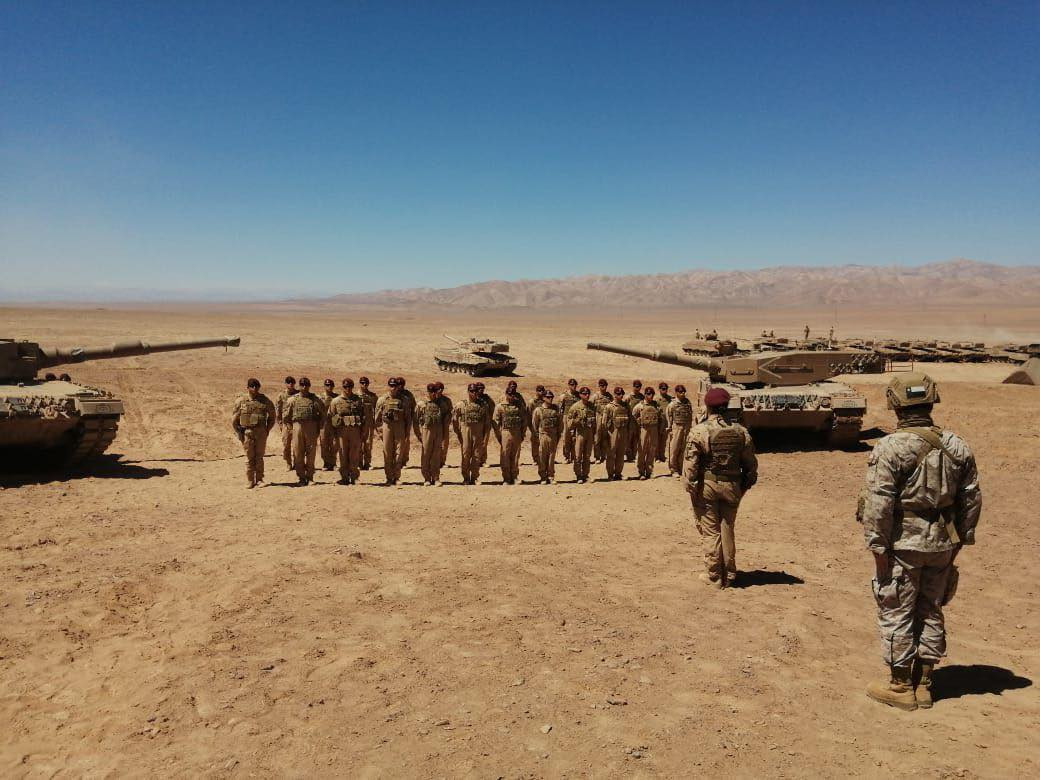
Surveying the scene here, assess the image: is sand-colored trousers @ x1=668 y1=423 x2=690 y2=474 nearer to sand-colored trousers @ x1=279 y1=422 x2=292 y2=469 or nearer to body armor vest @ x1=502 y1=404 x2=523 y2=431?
body armor vest @ x1=502 y1=404 x2=523 y2=431

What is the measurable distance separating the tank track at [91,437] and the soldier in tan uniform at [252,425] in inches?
83.6

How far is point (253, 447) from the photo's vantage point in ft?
38.7

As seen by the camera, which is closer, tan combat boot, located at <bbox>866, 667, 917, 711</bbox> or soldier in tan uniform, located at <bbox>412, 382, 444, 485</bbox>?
tan combat boot, located at <bbox>866, 667, 917, 711</bbox>

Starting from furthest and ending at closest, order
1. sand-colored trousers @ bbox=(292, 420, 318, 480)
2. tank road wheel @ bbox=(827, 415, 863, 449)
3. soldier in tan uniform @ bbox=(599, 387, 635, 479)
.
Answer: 1. tank road wheel @ bbox=(827, 415, 863, 449)
2. soldier in tan uniform @ bbox=(599, 387, 635, 479)
3. sand-colored trousers @ bbox=(292, 420, 318, 480)

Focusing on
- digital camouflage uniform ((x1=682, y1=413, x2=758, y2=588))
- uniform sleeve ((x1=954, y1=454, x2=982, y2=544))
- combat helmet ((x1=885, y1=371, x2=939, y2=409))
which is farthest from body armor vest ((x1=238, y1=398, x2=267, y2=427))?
uniform sleeve ((x1=954, y1=454, x2=982, y2=544))

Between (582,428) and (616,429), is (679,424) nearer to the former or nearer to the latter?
(616,429)

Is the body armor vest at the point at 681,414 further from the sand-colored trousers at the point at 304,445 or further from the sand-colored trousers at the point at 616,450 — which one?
the sand-colored trousers at the point at 304,445

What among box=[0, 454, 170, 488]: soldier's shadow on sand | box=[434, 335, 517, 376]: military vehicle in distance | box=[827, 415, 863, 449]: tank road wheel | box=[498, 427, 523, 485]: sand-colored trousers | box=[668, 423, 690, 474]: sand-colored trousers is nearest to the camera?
box=[498, 427, 523, 485]: sand-colored trousers

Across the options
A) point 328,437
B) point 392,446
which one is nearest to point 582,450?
point 392,446

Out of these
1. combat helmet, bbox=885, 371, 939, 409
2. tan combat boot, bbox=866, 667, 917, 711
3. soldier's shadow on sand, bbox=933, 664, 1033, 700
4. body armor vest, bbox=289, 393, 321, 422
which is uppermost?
combat helmet, bbox=885, 371, 939, 409

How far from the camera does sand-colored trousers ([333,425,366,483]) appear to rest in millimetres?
A: 12055

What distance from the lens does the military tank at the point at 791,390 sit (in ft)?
48.0

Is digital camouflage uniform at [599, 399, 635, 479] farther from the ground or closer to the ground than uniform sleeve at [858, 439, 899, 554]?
closer to the ground

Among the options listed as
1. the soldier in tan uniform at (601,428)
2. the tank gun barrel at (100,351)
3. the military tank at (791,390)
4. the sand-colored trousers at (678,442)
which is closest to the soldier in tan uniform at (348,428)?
the tank gun barrel at (100,351)
